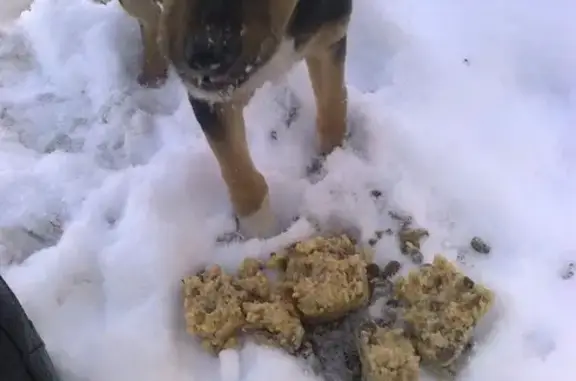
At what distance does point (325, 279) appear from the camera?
1.25m

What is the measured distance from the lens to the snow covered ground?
4.19 ft

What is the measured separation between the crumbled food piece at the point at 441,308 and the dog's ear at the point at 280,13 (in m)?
0.45

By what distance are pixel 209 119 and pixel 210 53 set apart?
0.93ft

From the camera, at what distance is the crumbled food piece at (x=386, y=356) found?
1168 millimetres

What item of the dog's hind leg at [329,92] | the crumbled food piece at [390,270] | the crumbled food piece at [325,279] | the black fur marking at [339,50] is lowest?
the crumbled food piece at [390,270]

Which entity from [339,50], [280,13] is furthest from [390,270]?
[280,13]

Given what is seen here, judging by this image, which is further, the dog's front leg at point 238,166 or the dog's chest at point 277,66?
the dog's front leg at point 238,166

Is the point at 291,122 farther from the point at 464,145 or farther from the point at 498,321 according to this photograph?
the point at 498,321

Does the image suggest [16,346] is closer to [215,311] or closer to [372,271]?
[215,311]

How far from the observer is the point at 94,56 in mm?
1733

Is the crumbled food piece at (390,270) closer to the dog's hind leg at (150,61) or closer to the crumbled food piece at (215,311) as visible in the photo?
the crumbled food piece at (215,311)

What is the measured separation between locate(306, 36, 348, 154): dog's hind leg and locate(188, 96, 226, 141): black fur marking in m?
0.20

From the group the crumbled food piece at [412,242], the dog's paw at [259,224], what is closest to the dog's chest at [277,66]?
the dog's paw at [259,224]

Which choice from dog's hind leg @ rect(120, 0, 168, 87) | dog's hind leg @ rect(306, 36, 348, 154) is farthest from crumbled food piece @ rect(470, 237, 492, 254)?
dog's hind leg @ rect(120, 0, 168, 87)
